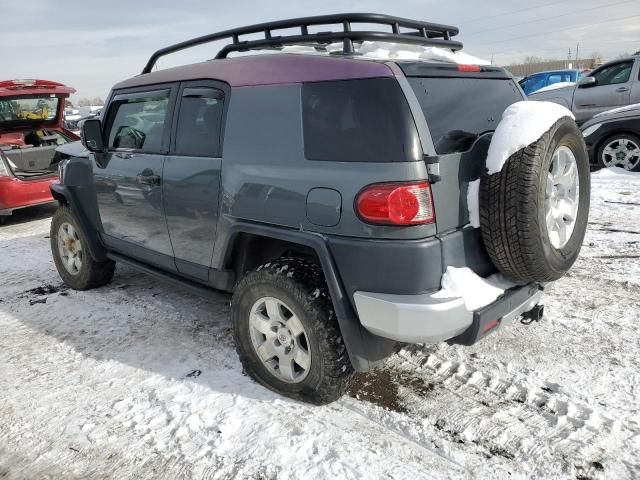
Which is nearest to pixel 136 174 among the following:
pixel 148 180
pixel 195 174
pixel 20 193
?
pixel 148 180

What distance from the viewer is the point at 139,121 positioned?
389cm

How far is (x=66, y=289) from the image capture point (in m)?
4.91

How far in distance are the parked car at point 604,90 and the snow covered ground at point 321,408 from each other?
7652 mm

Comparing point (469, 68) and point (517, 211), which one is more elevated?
point (469, 68)

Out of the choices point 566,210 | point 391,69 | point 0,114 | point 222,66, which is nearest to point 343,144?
point 391,69

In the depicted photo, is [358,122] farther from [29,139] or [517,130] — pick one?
[29,139]

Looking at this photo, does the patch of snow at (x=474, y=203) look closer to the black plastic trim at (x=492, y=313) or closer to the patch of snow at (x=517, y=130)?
the patch of snow at (x=517, y=130)

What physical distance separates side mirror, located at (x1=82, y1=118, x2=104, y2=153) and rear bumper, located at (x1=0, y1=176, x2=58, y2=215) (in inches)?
150

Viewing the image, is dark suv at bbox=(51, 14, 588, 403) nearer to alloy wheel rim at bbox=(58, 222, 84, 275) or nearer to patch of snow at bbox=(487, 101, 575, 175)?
patch of snow at bbox=(487, 101, 575, 175)

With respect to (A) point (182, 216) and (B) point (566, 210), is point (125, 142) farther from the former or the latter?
(B) point (566, 210)

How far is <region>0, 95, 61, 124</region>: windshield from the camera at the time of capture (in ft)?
26.7

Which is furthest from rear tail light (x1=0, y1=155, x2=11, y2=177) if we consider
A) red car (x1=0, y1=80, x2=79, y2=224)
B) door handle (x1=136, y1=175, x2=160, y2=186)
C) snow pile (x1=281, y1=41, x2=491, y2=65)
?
snow pile (x1=281, y1=41, x2=491, y2=65)

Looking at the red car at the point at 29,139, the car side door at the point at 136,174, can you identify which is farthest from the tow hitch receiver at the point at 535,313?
the red car at the point at 29,139

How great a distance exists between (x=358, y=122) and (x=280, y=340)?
1274 millimetres
